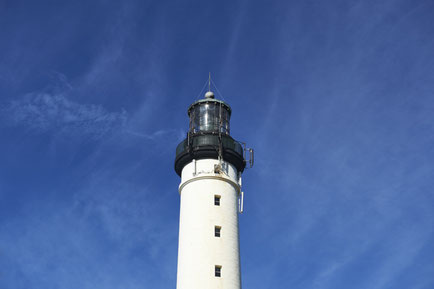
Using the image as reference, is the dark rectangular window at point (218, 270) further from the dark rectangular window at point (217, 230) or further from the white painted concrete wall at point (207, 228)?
the dark rectangular window at point (217, 230)

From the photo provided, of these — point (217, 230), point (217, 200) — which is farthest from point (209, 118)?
point (217, 230)

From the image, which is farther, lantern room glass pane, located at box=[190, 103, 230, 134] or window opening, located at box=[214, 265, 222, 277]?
lantern room glass pane, located at box=[190, 103, 230, 134]

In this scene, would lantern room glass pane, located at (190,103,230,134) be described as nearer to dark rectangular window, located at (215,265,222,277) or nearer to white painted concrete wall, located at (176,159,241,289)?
white painted concrete wall, located at (176,159,241,289)

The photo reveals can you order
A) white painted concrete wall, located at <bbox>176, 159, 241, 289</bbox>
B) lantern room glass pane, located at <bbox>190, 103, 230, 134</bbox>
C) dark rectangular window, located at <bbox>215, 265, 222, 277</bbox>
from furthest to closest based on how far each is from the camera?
lantern room glass pane, located at <bbox>190, 103, 230, 134</bbox> < dark rectangular window, located at <bbox>215, 265, 222, 277</bbox> < white painted concrete wall, located at <bbox>176, 159, 241, 289</bbox>

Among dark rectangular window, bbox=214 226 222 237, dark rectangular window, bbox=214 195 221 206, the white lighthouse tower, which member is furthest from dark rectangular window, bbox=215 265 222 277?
dark rectangular window, bbox=214 195 221 206

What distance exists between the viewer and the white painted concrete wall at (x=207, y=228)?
36.0m

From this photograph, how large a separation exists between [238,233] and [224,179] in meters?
4.16

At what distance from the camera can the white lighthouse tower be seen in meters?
36.2

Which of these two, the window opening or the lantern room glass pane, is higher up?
the lantern room glass pane

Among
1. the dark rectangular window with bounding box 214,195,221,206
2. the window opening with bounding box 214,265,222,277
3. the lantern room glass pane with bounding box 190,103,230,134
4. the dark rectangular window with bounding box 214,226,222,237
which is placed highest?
the lantern room glass pane with bounding box 190,103,230,134

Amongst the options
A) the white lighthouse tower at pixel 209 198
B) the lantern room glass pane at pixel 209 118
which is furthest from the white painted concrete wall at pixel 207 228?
the lantern room glass pane at pixel 209 118

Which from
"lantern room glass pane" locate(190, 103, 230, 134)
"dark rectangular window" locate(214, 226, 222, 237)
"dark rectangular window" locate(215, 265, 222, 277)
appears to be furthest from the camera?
"lantern room glass pane" locate(190, 103, 230, 134)

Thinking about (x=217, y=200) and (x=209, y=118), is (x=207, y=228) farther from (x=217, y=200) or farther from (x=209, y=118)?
(x=209, y=118)

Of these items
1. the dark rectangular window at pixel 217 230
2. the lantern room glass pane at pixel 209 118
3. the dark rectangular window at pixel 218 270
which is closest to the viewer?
the dark rectangular window at pixel 218 270
